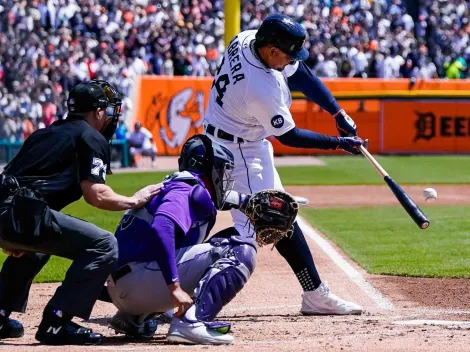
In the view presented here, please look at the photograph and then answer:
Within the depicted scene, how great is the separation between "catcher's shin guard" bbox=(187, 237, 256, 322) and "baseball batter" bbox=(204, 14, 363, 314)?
756 mm

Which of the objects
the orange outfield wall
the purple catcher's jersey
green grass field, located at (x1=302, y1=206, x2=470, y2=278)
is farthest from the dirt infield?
the orange outfield wall

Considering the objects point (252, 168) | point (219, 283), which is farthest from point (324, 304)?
point (219, 283)

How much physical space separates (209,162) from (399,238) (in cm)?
554

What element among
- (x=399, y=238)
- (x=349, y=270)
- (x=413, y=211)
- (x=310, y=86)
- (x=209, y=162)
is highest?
(x=310, y=86)

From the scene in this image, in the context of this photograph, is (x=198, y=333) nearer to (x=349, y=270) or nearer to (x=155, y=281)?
→ (x=155, y=281)

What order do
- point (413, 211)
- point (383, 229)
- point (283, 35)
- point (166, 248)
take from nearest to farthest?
point (166, 248) < point (283, 35) < point (413, 211) < point (383, 229)

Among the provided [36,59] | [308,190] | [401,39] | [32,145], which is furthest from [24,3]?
[32,145]

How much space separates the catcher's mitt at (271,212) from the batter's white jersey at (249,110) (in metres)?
0.72

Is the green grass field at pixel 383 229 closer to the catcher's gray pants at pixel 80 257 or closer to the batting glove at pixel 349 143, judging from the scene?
the batting glove at pixel 349 143

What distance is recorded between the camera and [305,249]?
6820 millimetres

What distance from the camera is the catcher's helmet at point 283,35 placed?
21.2 ft

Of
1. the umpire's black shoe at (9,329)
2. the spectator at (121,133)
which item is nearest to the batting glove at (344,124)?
the umpire's black shoe at (9,329)

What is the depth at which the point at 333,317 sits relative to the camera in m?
6.62

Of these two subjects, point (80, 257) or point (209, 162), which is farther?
point (209, 162)
